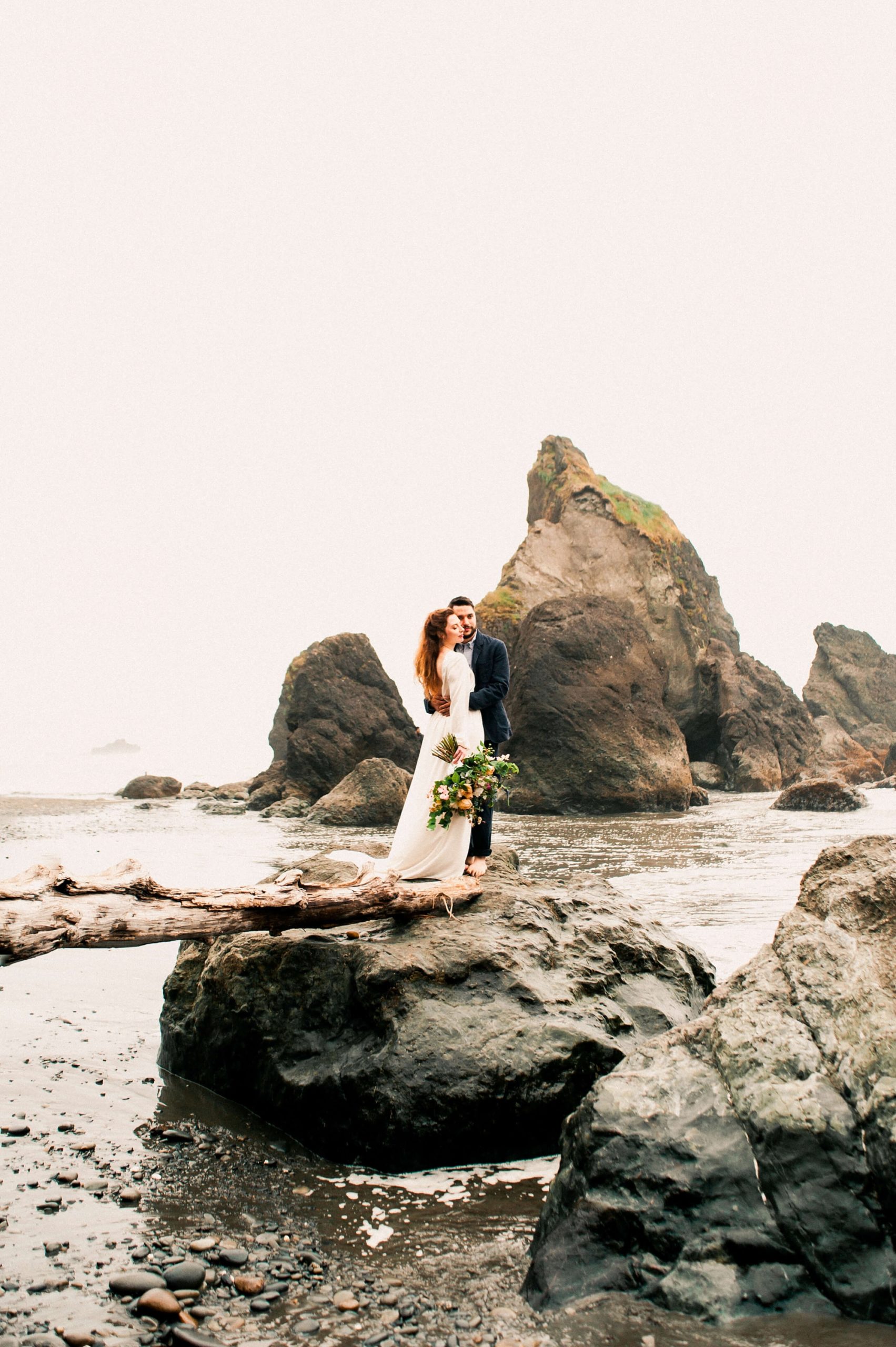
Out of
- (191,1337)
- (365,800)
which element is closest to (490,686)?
(191,1337)

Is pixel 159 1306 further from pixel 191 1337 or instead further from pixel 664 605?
pixel 664 605

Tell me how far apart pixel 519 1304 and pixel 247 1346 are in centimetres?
98

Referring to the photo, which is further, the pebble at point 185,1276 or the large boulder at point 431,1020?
the large boulder at point 431,1020

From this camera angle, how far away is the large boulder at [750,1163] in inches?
123

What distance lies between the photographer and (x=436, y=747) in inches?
288

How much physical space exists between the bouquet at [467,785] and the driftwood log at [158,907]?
2.22 feet

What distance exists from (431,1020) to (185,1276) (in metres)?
1.93

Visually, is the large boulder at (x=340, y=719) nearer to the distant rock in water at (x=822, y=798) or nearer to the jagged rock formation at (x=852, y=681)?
the distant rock in water at (x=822, y=798)

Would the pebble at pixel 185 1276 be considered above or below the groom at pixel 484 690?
below

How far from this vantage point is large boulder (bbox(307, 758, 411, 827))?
78.8ft

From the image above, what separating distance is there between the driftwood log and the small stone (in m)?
1.74

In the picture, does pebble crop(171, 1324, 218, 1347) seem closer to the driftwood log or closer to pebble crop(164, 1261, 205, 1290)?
pebble crop(164, 1261, 205, 1290)

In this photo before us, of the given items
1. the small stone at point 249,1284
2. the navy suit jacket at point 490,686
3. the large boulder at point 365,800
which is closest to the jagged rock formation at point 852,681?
the large boulder at point 365,800

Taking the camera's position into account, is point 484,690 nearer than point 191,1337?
No
